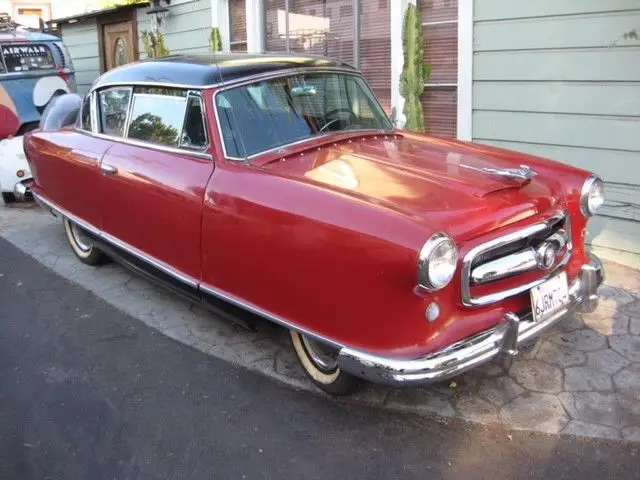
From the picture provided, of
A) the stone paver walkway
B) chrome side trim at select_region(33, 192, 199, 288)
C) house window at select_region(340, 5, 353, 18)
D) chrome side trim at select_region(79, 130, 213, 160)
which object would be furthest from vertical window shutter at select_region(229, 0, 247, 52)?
the stone paver walkway

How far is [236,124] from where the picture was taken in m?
3.50

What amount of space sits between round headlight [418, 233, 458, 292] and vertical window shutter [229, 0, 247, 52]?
643cm

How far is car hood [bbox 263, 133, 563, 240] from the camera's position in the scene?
2730 mm

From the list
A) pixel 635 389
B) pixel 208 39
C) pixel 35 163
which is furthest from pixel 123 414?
pixel 208 39

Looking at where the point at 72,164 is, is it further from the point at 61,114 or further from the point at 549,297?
the point at 549,297

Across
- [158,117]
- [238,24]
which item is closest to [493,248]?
[158,117]

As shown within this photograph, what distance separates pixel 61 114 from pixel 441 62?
3.68 meters

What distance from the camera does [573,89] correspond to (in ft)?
16.6

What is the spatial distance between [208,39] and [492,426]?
286 inches

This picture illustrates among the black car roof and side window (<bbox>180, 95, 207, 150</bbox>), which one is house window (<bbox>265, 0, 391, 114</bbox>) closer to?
the black car roof

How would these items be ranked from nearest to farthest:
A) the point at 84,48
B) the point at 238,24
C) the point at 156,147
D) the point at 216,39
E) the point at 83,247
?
1. the point at 156,147
2. the point at 83,247
3. the point at 238,24
4. the point at 216,39
5. the point at 84,48

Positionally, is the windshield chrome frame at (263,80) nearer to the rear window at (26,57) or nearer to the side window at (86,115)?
the side window at (86,115)

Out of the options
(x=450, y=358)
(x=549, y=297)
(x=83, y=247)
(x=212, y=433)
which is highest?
(x=549, y=297)

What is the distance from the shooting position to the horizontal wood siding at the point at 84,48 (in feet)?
38.5
